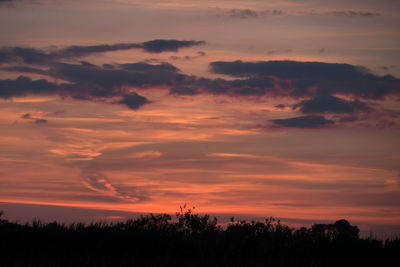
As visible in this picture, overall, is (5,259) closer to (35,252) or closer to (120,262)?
(35,252)

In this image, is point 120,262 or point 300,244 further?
point 300,244

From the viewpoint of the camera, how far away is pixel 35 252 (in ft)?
69.8

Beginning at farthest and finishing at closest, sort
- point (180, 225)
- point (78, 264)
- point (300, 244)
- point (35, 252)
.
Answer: point (180, 225), point (300, 244), point (35, 252), point (78, 264)

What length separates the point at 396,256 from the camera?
2278cm

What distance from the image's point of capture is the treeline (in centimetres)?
2025

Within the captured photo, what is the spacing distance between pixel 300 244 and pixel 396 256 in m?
3.90

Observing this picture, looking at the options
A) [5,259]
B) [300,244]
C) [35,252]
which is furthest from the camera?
[300,244]

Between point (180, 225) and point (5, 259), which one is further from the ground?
point (180, 225)

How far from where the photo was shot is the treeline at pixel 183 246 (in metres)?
20.2

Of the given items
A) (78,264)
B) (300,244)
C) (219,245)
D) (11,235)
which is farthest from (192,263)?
(11,235)

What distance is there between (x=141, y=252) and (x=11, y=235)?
5.19m

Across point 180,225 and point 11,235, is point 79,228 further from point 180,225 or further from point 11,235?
point 180,225

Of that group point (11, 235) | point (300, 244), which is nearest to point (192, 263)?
point (300, 244)

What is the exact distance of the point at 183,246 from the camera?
22.2 meters
